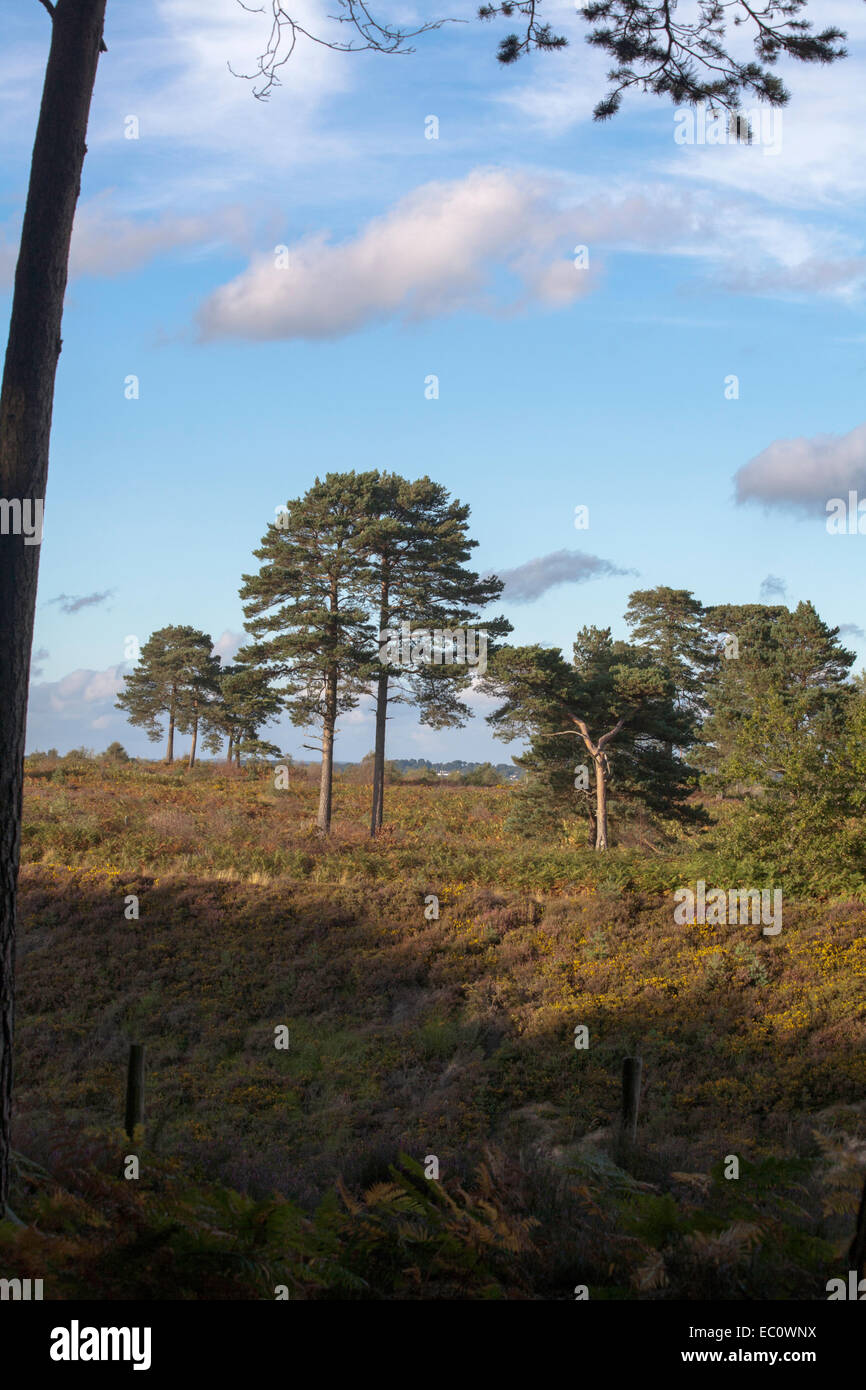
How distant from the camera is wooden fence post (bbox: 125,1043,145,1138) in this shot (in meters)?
11.5

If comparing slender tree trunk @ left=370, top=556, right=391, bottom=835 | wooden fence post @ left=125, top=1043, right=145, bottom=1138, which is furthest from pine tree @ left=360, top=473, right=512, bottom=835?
wooden fence post @ left=125, top=1043, right=145, bottom=1138

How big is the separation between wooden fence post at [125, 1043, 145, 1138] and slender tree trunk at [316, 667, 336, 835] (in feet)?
70.2

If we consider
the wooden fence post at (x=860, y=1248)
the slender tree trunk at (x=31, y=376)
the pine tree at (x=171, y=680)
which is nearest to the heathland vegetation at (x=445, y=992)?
the wooden fence post at (x=860, y=1248)

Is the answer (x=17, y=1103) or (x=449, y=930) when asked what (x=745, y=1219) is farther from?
(x=449, y=930)

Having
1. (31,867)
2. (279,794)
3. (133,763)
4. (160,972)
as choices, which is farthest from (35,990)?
(133,763)

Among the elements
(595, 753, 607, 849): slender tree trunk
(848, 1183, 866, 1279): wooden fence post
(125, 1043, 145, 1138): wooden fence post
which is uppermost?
(595, 753, 607, 849): slender tree trunk

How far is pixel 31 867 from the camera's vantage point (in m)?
25.3

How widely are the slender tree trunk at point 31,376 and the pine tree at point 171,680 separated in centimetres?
4963

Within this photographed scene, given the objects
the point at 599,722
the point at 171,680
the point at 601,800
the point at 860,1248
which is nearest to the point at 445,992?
the point at 601,800

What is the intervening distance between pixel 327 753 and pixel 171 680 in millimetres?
25945

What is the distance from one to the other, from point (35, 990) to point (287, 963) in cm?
503

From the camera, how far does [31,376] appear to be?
6.44m

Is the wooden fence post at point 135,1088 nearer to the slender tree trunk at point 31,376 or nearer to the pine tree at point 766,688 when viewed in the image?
the slender tree trunk at point 31,376

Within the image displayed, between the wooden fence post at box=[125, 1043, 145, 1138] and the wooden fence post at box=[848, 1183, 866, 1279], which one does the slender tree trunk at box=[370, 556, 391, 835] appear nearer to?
the wooden fence post at box=[125, 1043, 145, 1138]
